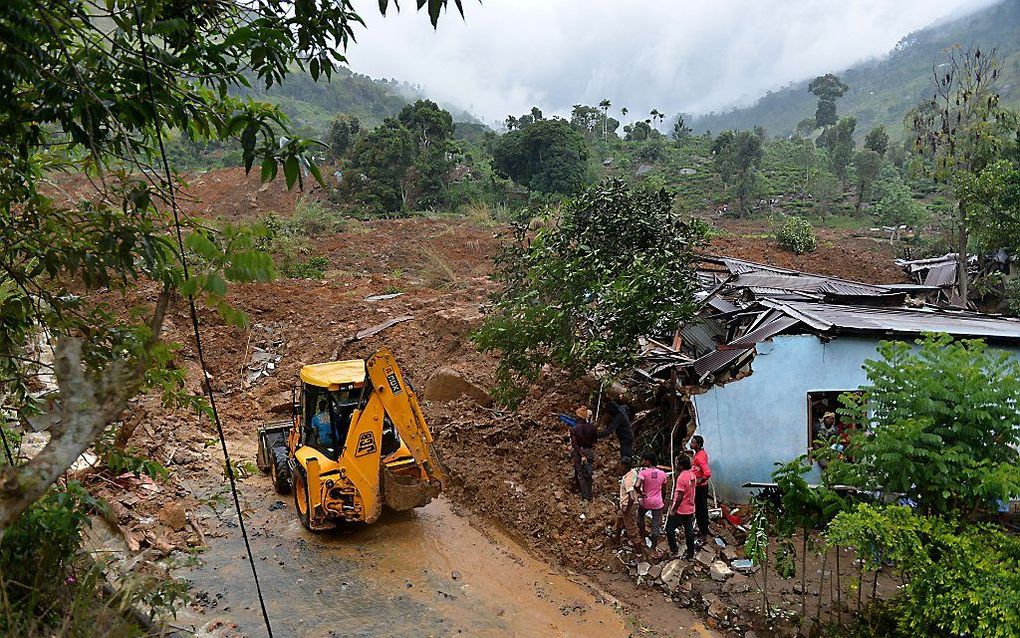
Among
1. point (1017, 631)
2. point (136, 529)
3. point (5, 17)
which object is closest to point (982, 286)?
point (1017, 631)

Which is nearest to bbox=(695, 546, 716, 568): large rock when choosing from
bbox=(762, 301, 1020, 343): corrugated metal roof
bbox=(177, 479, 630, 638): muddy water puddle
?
bbox=(177, 479, 630, 638): muddy water puddle

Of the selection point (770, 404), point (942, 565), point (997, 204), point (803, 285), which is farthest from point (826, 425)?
point (997, 204)

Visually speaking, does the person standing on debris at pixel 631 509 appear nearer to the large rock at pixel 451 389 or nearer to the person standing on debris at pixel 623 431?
the person standing on debris at pixel 623 431

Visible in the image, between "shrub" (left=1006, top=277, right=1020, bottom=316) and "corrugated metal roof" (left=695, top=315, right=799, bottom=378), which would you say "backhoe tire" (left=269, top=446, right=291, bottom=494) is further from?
"shrub" (left=1006, top=277, right=1020, bottom=316)

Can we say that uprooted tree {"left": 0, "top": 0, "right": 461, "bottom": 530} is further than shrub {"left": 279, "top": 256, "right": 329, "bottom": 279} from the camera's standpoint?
No

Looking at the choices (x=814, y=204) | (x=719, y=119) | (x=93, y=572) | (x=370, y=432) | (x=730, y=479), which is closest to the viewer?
(x=93, y=572)

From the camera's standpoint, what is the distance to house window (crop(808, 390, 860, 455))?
900 cm

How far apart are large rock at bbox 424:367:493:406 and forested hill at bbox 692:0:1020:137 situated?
72.4 metres

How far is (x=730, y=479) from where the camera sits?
923 centimetres

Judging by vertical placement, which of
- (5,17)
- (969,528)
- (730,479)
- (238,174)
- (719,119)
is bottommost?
(730,479)

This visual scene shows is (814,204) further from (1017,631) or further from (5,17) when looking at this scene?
(5,17)

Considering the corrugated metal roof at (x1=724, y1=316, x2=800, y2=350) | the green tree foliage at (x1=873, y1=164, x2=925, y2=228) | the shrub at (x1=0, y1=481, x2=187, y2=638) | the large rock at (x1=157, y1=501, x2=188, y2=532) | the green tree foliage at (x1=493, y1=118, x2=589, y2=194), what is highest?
the green tree foliage at (x1=493, y1=118, x2=589, y2=194)

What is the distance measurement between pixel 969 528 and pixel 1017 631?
0.94m

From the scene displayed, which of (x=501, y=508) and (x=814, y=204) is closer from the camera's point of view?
(x=501, y=508)
